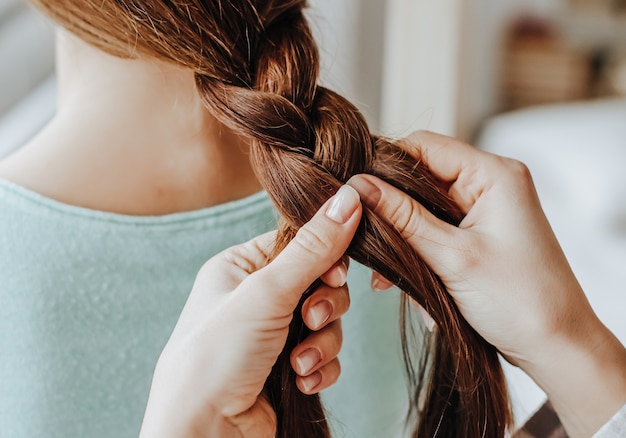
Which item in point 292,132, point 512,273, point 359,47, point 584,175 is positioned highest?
point 292,132

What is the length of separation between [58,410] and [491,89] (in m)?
2.05

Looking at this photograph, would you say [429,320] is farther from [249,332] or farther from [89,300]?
[89,300]

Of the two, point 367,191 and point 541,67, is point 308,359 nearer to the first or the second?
point 367,191

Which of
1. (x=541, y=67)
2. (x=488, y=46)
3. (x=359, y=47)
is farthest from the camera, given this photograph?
(x=541, y=67)

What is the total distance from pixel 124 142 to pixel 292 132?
0.21 m

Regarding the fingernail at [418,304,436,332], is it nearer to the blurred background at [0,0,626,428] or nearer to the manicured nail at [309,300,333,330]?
the manicured nail at [309,300,333,330]

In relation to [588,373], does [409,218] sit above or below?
above

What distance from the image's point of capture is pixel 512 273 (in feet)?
1.91

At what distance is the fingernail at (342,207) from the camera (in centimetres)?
52

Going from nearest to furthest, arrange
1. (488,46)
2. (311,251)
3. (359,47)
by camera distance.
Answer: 1. (311,251)
2. (359,47)
3. (488,46)

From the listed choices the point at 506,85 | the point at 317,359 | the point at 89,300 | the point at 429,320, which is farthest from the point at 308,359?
the point at 506,85

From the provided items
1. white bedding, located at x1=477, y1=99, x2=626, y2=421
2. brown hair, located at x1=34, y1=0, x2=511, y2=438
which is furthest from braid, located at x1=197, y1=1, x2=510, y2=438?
white bedding, located at x1=477, y1=99, x2=626, y2=421

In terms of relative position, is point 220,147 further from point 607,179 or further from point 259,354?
point 607,179

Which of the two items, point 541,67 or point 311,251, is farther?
point 541,67
